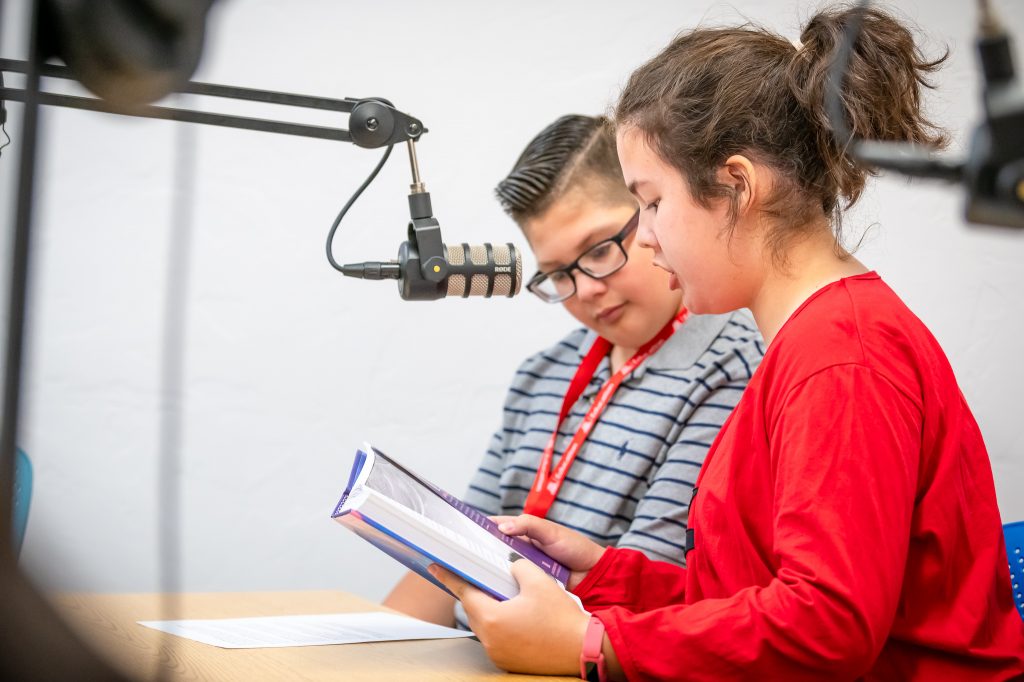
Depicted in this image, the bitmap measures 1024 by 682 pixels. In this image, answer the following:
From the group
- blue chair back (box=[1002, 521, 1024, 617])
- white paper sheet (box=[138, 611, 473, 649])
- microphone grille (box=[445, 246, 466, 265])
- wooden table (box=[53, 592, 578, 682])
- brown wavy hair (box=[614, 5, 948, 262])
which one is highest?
brown wavy hair (box=[614, 5, 948, 262])

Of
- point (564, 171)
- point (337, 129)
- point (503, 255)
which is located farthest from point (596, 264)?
point (337, 129)

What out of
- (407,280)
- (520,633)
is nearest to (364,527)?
(520,633)

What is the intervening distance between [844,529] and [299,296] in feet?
4.71

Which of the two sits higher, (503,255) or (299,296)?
(503,255)

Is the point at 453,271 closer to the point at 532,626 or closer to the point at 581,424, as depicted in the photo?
the point at 532,626

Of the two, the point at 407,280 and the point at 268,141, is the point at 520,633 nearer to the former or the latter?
the point at 407,280

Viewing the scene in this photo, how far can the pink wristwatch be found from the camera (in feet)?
2.89

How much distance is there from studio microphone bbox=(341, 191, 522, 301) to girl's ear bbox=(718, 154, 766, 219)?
0.23 m

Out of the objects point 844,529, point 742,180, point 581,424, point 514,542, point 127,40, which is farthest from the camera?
point 581,424

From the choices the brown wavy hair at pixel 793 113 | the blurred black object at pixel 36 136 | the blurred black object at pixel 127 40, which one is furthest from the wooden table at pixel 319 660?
the brown wavy hair at pixel 793 113

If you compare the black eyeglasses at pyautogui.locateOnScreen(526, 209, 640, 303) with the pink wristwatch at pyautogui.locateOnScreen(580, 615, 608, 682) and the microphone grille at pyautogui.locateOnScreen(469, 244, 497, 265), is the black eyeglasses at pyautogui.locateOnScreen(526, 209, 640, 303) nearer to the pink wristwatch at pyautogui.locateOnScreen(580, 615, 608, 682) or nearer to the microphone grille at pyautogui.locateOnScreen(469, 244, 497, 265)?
the microphone grille at pyautogui.locateOnScreen(469, 244, 497, 265)

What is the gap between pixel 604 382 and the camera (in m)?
1.55

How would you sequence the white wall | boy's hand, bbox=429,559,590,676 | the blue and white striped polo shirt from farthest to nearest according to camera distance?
the white wall < the blue and white striped polo shirt < boy's hand, bbox=429,559,590,676

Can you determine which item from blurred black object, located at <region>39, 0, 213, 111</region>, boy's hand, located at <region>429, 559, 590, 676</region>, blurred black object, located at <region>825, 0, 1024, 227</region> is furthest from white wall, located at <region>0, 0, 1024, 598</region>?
blurred black object, located at <region>825, 0, 1024, 227</region>
